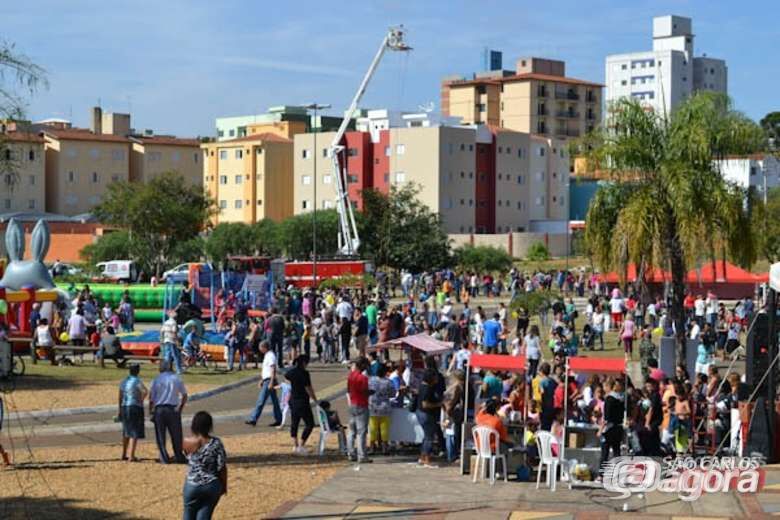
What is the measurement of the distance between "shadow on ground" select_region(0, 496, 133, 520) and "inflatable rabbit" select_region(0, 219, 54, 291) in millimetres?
20741

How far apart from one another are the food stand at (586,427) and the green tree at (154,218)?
60.7 meters

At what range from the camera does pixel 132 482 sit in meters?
15.0

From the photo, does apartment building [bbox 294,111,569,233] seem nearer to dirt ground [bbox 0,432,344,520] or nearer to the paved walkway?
dirt ground [bbox 0,432,344,520]

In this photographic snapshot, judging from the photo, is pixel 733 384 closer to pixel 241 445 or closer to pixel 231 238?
pixel 241 445

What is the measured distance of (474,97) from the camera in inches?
5221

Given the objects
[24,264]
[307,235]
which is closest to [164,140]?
[307,235]

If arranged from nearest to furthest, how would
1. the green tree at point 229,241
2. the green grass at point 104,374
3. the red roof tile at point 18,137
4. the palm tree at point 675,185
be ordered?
1. the red roof tile at point 18,137
2. the palm tree at point 675,185
3. the green grass at point 104,374
4. the green tree at point 229,241

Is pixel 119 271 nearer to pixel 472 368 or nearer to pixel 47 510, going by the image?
pixel 472 368

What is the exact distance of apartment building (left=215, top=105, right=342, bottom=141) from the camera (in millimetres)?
117250

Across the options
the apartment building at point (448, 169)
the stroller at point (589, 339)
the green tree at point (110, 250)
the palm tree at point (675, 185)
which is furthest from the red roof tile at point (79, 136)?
the palm tree at point (675, 185)

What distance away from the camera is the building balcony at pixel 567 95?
13212 centimetres

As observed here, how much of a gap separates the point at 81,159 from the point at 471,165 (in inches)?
1380

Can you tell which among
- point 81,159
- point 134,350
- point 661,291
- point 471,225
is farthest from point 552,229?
point 134,350

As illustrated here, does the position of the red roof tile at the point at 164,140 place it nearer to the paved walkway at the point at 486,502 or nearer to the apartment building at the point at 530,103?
the apartment building at the point at 530,103
